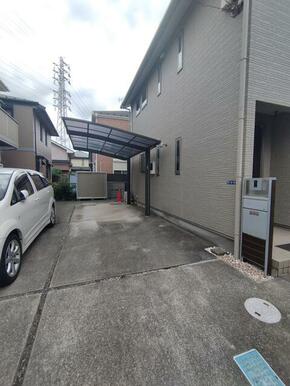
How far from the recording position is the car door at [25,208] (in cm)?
304

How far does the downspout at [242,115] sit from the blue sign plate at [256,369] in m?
1.96

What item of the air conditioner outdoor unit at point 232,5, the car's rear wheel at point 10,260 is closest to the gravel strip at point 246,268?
the car's rear wheel at point 10,260

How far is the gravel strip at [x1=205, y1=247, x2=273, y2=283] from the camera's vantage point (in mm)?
2799

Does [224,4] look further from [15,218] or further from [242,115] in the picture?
[15,218]

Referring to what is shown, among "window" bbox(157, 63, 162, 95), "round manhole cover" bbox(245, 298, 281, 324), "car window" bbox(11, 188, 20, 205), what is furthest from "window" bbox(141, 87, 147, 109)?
"round manhole cover" bbox(245, 298, 281, 324)

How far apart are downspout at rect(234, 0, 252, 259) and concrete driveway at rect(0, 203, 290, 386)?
0.75m

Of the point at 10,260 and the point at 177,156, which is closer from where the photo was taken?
the point at 10,260

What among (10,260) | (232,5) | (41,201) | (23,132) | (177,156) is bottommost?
(10,260)

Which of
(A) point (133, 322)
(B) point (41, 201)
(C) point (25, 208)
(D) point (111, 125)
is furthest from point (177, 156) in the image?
(D) point (111, 125)

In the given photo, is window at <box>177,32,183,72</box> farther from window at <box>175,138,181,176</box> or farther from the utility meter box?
the utility meter box

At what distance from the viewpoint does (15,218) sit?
9.47ft

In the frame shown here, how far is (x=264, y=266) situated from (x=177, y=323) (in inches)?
70.4

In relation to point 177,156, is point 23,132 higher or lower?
higher

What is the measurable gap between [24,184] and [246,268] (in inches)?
170
